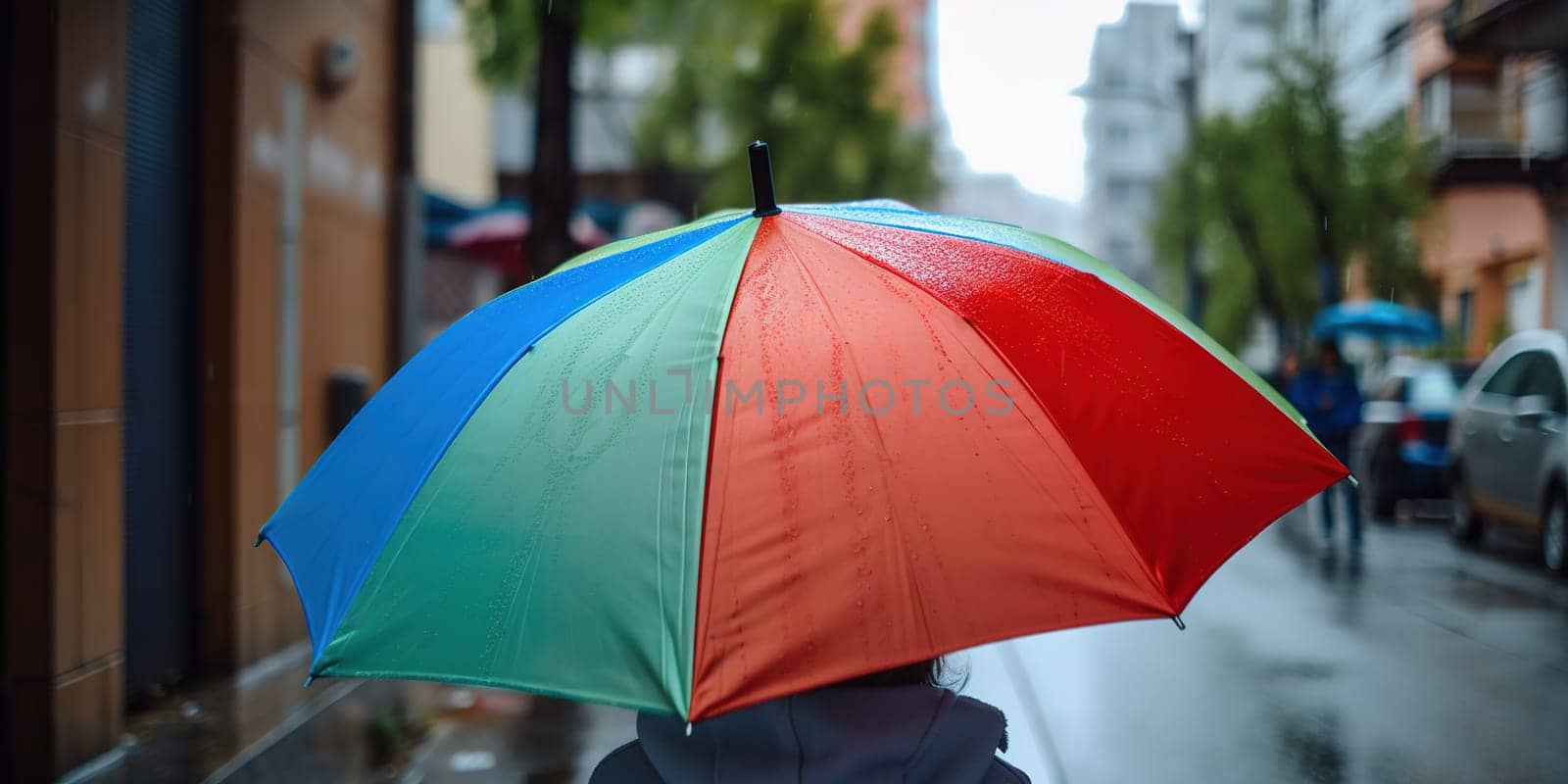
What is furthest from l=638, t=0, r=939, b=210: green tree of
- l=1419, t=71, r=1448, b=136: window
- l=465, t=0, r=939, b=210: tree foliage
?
l=1419, t=71, r=1448, b=136: window

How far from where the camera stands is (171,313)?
7.25 m

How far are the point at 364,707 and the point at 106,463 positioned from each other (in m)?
1.77

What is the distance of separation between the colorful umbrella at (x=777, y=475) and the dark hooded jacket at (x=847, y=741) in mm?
180

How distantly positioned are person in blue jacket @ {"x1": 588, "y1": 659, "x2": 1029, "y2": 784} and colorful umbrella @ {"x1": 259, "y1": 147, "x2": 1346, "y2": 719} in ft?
0.59

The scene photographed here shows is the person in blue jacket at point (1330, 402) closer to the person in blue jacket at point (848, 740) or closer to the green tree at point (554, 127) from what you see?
the green tree at point (554, 127)

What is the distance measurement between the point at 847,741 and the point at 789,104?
28464mm

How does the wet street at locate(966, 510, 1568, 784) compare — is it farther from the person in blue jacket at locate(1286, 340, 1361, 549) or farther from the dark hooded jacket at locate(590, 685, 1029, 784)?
the dark hooded jacket at locate(590, 685, 1029, 784)

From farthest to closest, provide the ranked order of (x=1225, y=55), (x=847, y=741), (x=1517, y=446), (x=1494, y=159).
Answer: (x=1225, y=55) → (x=1494, y=159) → (x=1517, y=446) → (x=847, y=741)

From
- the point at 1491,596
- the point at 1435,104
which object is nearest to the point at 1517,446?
the point at 1491,596

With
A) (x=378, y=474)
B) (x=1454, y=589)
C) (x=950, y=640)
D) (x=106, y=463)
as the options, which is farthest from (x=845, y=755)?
(x=1454, y=589)

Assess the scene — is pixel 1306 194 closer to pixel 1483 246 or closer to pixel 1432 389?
pixel 1483 246

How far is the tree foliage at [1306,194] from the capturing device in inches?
1121

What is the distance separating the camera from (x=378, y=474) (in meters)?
2.42

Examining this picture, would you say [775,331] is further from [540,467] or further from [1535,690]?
[1535,690]
